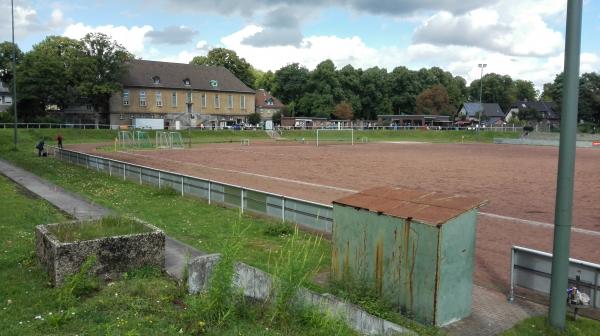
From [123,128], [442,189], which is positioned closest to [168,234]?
[442,189]

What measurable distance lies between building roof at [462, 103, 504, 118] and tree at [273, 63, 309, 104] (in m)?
A: 41.5

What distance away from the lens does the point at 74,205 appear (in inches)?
595

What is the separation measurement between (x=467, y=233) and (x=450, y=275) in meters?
0.61

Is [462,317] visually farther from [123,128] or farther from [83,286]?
[123,128]

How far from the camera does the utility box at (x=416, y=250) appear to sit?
21.8 ft

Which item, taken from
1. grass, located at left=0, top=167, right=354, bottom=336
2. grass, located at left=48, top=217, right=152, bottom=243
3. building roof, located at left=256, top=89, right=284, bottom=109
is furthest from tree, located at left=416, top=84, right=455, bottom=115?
grass, located at left=0, top=167, right=354, bottom=336

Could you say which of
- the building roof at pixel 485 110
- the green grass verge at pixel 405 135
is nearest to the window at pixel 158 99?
the green grass verge at pixel 405 135

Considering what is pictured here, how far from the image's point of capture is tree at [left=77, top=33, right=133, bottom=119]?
74062 millimetres

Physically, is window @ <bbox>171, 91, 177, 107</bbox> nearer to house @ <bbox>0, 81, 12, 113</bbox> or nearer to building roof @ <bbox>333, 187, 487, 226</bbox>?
house @ <bbox>0, 81, 12, 113</bbox>

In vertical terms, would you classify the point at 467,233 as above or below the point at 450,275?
above

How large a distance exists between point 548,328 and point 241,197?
9.83 metres

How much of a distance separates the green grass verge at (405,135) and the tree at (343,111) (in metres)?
20.5

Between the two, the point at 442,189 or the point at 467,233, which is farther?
the point at 442,189

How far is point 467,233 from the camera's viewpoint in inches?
272
